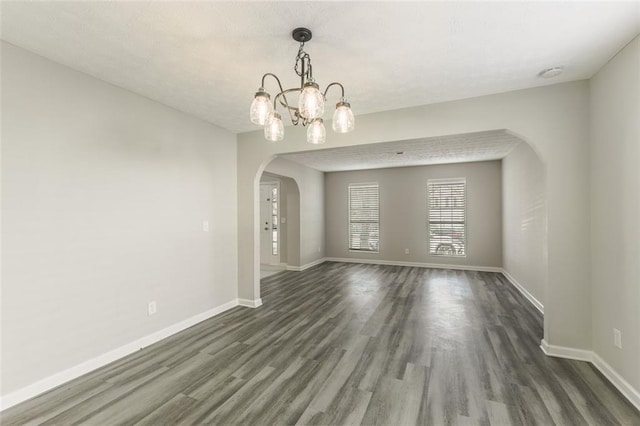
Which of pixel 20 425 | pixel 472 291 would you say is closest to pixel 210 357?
pixel 20 425

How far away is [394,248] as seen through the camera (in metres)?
7.15

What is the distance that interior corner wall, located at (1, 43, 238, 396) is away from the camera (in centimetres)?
202

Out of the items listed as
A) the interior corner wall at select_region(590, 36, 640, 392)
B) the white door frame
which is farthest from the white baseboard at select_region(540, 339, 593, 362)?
the white door frame

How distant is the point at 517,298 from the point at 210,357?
4.45 meters

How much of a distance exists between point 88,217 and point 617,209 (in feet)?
14.4

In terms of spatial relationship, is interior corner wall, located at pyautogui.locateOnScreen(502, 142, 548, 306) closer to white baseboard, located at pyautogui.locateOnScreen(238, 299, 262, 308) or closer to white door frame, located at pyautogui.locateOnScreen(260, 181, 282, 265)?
white baseboard, located at pyautogui.locateOnScreen(238, 299, 262, 308)

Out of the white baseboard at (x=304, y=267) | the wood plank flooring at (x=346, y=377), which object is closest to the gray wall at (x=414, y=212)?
the white baseboard at (x=304, y=267)

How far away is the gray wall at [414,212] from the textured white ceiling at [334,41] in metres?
4.03

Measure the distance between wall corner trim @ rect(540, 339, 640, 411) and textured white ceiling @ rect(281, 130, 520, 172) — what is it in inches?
112

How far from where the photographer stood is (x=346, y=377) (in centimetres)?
229

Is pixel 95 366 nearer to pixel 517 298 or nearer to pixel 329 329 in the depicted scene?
pixel 329 329

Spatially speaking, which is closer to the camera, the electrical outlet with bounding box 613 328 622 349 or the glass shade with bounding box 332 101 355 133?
the glass shade with bounding box 332 101 355 133

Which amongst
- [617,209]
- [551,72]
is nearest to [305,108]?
[551,72]

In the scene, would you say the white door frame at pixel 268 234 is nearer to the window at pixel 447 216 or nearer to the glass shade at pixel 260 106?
the window at pixel 447 216
